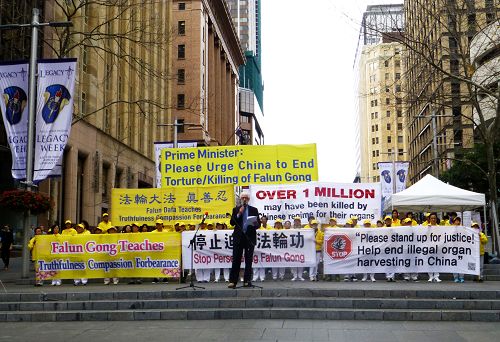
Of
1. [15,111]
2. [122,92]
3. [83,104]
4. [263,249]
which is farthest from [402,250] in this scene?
[122,92]

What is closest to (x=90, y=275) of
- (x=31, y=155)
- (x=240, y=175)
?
(x=31, y=155)

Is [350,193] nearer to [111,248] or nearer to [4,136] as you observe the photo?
[111,248]

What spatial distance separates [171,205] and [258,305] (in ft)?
24.2

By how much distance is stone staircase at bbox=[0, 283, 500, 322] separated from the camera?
11.0 metres

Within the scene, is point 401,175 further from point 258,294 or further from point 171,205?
point 258,294

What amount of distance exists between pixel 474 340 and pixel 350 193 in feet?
28.8

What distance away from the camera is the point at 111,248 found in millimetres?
15773

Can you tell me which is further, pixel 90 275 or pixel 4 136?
pixel 4 136

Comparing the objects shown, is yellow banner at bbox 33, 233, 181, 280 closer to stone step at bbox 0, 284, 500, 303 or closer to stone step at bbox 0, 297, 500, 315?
stone step at bbox 0, 284, 500, 303

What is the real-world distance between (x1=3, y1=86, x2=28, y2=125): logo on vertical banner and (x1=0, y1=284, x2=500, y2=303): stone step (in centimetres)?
598

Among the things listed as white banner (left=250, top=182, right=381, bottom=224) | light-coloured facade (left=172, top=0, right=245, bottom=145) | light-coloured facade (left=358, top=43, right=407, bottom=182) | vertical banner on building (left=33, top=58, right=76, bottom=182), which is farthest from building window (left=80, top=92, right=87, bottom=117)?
light-coloured facade (left=358, top=43, right=407, bottom=182)

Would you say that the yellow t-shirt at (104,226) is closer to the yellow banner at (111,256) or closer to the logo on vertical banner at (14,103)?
the yellow banner at (111,256)

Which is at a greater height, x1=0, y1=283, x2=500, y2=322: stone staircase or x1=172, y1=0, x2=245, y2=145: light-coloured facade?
x1=172, y1=0, x2=245, y2=145: light-coloured facade

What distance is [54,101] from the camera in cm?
1655
